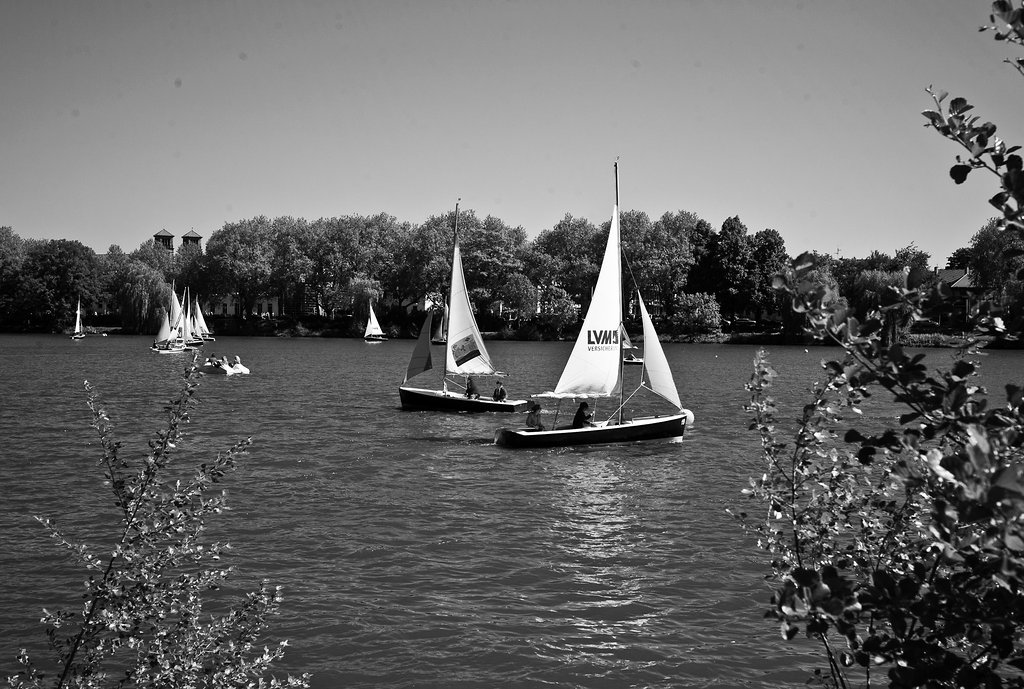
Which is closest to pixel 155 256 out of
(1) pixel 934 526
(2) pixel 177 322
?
(2) pixel 177 322

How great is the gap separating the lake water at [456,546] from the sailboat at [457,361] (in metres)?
1.30

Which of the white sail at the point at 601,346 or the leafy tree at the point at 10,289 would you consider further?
the leafy tree at the point at 10,289

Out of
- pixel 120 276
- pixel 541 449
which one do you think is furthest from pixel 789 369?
pixel 120 276

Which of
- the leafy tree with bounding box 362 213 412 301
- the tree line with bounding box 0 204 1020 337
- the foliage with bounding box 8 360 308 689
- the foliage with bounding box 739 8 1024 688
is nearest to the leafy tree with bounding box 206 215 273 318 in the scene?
the tree line with bounding box 0 204 1020 337

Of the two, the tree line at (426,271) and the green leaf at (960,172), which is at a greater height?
the tree line at (426,271)

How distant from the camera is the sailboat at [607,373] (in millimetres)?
29172

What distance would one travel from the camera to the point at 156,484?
22.5 ft

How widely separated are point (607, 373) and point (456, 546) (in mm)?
14149

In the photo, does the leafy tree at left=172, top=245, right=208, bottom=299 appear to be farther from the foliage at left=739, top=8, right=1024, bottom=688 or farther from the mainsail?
the foliage at left=739, top=8, right=1024, bottom=688

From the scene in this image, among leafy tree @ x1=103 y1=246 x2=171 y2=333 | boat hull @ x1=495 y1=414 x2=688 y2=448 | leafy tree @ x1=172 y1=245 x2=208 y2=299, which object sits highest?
leafy tree @ x1=172 y1=245 x2=208 y2=299

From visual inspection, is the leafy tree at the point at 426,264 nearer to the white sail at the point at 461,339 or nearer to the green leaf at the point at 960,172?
the white sail at the point at 461,339

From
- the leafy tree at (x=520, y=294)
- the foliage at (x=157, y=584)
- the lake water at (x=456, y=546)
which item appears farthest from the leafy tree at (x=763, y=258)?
the foliage at (x=157, y=584)

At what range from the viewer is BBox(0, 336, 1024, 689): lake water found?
40.0ft

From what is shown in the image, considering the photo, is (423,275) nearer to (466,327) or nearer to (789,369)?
(789,369)
